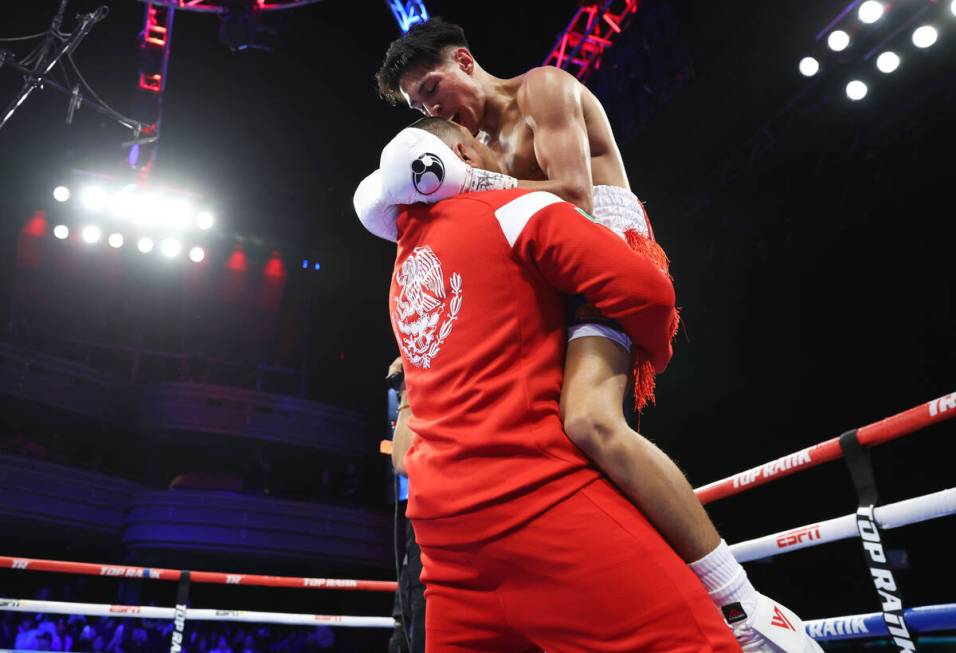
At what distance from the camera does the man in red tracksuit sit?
0.84m

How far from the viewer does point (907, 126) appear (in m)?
5.77

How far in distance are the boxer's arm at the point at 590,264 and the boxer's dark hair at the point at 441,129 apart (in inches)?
12.6

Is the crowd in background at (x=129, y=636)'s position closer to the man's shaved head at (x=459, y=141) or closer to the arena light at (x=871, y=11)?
the man's shaved head at (x=459, y=141)

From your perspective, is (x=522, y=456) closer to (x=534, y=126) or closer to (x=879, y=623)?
(x=534, y=126)

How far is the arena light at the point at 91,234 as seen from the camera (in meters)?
13.8

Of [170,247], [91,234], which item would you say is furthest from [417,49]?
[91,234]

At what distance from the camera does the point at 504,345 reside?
0.99m

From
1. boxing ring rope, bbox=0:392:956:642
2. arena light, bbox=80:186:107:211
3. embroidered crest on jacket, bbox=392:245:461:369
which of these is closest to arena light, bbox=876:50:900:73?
boxing ring rope, bbox=0:392:956:642

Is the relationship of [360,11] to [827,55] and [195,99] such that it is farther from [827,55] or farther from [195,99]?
[827,55]

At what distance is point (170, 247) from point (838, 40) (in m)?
12.4

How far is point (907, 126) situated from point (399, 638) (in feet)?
18.3

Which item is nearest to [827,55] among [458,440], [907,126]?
[907,126]

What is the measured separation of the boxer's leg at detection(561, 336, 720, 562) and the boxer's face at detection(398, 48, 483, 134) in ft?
3.61

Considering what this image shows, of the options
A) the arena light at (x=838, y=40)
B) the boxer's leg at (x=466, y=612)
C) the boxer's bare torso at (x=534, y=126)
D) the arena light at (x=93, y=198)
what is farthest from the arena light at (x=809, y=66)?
the arena light at (x=93, y=198)
